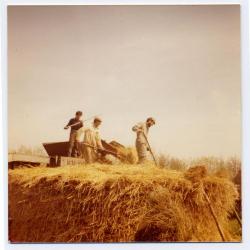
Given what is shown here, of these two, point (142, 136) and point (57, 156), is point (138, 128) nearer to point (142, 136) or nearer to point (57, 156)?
point (142, 136)

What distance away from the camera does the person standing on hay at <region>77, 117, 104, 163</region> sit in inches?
129

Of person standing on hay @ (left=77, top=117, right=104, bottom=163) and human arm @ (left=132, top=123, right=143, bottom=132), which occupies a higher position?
human arm @ (left=132, top=123, right=143, bottom=132)

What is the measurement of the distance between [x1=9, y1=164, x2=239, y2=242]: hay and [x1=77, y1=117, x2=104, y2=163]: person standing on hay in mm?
121

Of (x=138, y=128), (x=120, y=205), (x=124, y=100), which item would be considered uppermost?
(x=124, y=100)

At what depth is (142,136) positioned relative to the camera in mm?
3252

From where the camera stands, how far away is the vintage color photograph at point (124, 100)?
127 inches

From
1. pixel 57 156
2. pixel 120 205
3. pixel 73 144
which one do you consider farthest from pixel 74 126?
pixel 120 205

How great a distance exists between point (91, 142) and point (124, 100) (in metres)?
0.42

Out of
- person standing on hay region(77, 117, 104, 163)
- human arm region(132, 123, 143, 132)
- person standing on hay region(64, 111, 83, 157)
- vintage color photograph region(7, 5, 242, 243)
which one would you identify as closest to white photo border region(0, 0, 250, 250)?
vintage color photograph region(7, 5, 242, 243)

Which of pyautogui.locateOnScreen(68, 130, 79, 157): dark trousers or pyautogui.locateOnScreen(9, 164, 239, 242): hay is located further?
pyautogui.locateOnScreen(68, 130, 79, 157): dark trousers

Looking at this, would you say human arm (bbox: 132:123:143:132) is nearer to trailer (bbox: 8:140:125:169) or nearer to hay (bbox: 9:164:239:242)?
trailer (bbox: 8:140:125:169)

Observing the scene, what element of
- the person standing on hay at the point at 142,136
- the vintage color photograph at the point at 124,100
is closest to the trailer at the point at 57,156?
the vintage color photograph at the point at 124,100

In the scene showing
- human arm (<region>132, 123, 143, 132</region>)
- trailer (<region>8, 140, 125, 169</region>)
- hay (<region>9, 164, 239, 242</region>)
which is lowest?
hay (<region>9, 164, 239, 242</region>)

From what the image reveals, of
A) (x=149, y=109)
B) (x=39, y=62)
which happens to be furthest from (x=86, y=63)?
(x=149, y=109)
